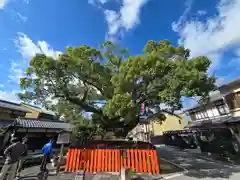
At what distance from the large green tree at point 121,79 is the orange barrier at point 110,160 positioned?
225 cm

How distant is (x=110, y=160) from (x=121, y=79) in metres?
4.75

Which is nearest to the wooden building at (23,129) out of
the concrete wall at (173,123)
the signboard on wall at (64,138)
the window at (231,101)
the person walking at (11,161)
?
the signboard on wall at (64,138)

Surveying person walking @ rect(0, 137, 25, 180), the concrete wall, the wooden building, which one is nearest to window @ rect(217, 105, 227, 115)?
the concrete wall

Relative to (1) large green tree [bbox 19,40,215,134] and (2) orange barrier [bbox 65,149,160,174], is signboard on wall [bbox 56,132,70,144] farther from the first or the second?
(1) large green tree [bbox 19,40,215,134]

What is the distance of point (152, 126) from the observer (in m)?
33.6

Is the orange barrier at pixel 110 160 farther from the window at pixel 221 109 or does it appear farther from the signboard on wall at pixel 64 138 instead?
the window at pixel 221 109

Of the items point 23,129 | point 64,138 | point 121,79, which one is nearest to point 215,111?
point 121,79

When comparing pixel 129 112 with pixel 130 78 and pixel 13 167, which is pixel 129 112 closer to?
pixel 130 78

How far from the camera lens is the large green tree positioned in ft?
24.7

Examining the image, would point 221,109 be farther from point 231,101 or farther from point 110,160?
Result: point 110,160

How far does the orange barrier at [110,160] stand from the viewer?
7.11 meters

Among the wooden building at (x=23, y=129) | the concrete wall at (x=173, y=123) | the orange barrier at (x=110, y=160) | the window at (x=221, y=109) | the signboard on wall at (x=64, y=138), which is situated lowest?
the orange barrier at (x=110, y=160)

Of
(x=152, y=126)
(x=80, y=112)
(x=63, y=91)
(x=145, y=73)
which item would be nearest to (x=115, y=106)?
(x=145, y=73)

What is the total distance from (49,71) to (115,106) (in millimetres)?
5086
